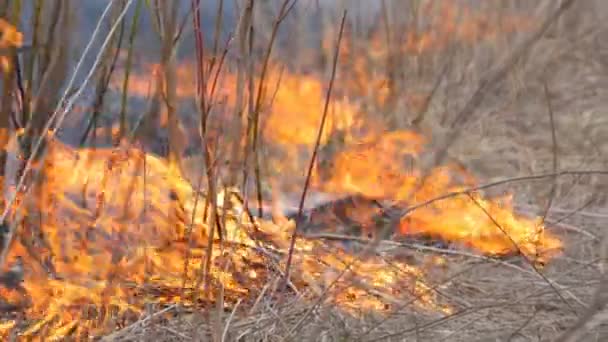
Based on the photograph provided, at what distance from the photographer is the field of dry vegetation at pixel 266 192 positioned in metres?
1.85

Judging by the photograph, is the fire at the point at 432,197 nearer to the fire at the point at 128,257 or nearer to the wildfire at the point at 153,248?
the wildfire at the point at 153,248

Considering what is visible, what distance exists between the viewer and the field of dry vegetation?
1.85 metres

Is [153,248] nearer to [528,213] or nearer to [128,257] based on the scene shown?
[128,257]

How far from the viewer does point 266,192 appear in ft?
10.0

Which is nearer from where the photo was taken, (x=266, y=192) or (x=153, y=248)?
(x=153, y=248)

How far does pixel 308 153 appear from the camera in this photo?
141 inches

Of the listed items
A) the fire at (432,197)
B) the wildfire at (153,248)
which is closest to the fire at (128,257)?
the wildfire at (153,248)

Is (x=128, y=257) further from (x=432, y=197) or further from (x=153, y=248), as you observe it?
(x=432, y=197)

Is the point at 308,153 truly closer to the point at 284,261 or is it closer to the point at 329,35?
the point at 329,35

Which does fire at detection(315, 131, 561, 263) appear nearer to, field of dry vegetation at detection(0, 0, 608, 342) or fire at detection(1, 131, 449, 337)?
field of dry vegetation at detection(0, 0, 608, 342)

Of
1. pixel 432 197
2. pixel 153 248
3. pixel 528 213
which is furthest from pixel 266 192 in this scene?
pixel 528 213

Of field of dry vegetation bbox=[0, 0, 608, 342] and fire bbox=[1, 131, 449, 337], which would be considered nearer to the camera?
field of dry vegetation bbox=[0, 0, 608, 342]

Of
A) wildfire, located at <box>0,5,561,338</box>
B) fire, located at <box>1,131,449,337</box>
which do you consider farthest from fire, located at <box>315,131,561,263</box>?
fire, located at <box>1,131,449,337</box>

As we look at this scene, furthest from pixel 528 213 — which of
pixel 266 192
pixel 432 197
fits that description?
pixel 266 192
